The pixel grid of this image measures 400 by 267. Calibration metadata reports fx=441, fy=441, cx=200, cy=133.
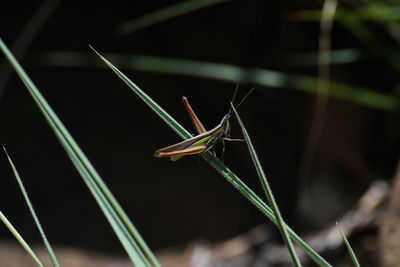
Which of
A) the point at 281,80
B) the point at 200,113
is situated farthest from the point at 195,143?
the point at 200,113

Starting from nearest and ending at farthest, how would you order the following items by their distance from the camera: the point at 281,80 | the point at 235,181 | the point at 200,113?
the point at 235,181
the point at 281,80
the point at 200,113

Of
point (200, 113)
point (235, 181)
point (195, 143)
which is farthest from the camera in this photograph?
point (200, 113)

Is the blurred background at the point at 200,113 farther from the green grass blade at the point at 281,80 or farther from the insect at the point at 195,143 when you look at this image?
the insect at the point at 195,143

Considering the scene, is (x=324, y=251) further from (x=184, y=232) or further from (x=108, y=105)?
(x=108, y=105)

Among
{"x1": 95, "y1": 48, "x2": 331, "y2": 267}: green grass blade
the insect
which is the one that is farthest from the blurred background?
{"x1": 95, "y1": 48, "x2": 331, "y2": 267}: green grass blade

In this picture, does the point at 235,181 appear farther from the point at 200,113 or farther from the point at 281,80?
the point at 200,113

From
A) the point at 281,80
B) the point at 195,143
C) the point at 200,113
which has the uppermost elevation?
the point at 200,113

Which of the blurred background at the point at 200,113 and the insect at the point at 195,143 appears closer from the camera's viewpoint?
the insect at the point at 195,143

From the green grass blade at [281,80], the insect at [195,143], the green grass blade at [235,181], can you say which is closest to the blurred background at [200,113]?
the green grass blade at [281,80]

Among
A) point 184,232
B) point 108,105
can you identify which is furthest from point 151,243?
point 108,105
